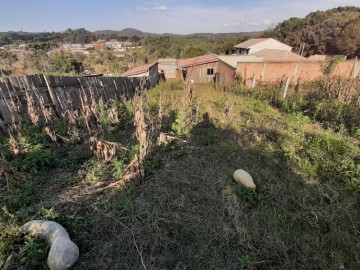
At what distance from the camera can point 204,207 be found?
99.5 inches

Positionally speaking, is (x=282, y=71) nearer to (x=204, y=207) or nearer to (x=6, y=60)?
(x=204, y=207)

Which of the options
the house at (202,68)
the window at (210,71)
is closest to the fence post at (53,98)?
the house at (202,68)

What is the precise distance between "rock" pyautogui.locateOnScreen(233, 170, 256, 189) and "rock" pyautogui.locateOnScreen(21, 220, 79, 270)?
2.07 metres

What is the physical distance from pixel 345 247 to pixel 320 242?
21cm

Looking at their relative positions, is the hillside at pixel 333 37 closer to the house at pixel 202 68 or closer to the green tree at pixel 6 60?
the house at pixel 202 68

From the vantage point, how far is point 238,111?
6.15 m

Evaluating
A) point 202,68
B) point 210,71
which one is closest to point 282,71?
point 210,71

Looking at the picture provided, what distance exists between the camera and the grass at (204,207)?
6.50 feet

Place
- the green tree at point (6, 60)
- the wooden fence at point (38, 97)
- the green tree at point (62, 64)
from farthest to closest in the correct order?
the green tree at point (62, 64) < the green tree at point (6, 60) < the wooden fence at point (38, 97)

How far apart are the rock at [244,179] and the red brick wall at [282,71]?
8.57m

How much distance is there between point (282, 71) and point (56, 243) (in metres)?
11.1

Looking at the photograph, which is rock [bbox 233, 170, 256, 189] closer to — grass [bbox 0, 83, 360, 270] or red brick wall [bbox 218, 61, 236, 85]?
grass [bbox 0, 83, 360, 270]

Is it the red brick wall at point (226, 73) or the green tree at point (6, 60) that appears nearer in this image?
the red brick wall at point (226, 73)

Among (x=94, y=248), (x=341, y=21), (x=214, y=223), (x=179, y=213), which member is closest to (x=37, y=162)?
(x=94, y=248)
